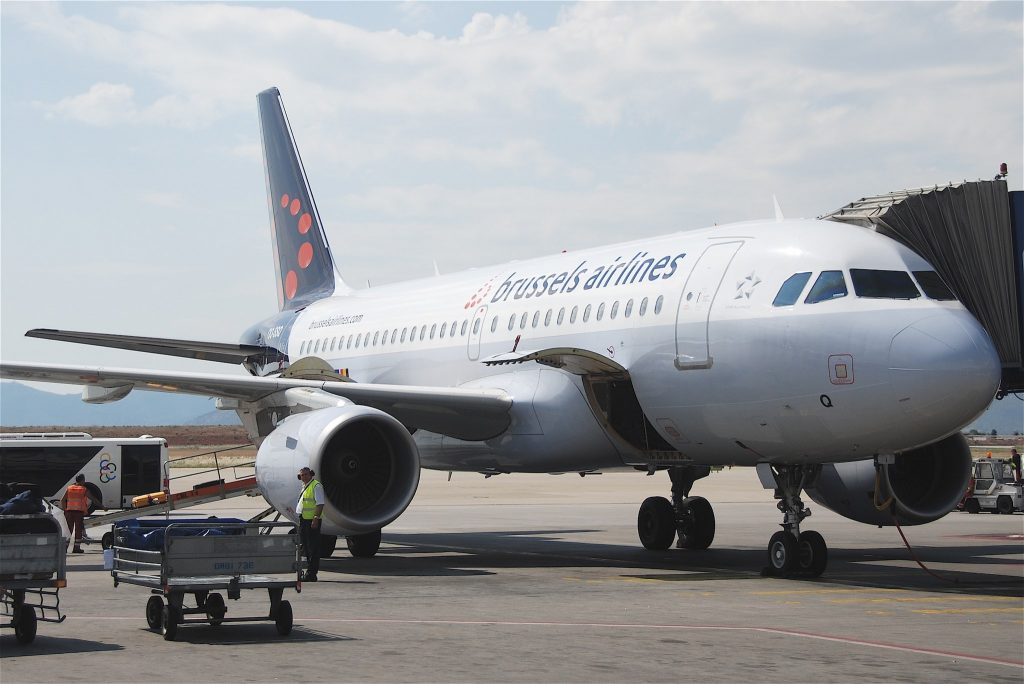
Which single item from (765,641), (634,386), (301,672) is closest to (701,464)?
(634,386)

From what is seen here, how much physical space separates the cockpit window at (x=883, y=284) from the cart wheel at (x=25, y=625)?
9.58 meters

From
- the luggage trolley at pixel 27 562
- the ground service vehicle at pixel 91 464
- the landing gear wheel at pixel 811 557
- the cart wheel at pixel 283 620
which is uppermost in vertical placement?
the ground service vehicle at pixel 91 464

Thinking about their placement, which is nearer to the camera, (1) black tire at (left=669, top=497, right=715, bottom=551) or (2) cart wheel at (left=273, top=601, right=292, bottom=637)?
(2) cart wheel at (left=273, top=601, right=292, bottom=637)

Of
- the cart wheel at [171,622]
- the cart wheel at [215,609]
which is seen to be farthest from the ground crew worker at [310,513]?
the cart wheel at [171,622]

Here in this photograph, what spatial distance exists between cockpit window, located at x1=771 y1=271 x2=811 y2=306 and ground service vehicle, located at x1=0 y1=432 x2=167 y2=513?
1794 centimetres

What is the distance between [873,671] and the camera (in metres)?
9.84

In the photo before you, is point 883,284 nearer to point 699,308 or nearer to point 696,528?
point 699,308

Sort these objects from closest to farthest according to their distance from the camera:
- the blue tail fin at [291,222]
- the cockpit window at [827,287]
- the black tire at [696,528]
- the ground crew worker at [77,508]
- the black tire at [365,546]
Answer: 1. the cockpit window at [827,287]
2. the black tire at [365,546]
3. the black tire at [696,528]
4. the ground crew worker at [77,508]
5. the blue tail fin at [291,222]

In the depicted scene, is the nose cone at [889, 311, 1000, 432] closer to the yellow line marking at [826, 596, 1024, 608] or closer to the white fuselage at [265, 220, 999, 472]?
the white fuselage at [265, 220, 999, 472]

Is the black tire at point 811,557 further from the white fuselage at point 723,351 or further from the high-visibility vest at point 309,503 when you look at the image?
the high-visibility vest at point 309,503

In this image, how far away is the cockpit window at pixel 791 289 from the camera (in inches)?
620

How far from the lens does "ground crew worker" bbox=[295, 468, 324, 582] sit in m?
16.8

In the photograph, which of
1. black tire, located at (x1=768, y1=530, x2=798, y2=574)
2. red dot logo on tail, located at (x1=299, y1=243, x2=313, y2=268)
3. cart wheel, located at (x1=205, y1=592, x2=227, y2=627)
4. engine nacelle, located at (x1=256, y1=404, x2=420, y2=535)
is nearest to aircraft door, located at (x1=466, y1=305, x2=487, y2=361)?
engine nacelle, located at (x1=256, y1=404, x2=420, y2=535)

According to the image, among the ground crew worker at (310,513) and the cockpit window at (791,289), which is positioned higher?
the cockpit window at (791,289)
